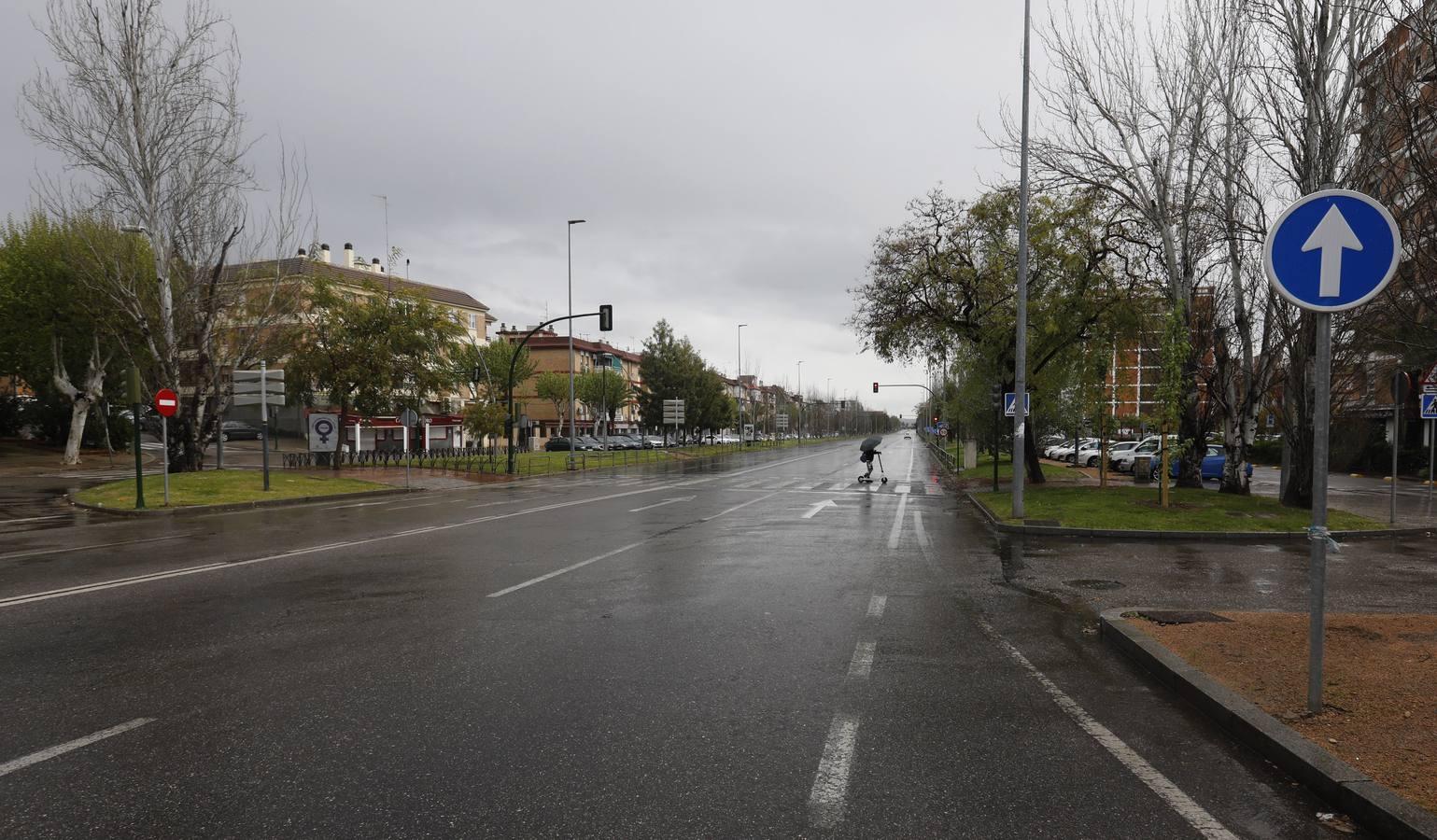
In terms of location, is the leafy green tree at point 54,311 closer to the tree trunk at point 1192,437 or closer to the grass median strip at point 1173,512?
the grass median strip at point 1173,512

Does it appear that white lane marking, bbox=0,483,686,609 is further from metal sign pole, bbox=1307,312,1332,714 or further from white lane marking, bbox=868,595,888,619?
metal sign pole, bbox=1307,312,1332,714

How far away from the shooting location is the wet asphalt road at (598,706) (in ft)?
11.1

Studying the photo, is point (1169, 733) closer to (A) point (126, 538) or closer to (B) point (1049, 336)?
(A) point (126, 538)

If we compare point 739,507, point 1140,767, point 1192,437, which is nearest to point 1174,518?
point 1192,437

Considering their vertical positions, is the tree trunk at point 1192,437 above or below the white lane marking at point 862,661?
above

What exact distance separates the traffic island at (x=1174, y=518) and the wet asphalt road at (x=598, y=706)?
11.9 feet

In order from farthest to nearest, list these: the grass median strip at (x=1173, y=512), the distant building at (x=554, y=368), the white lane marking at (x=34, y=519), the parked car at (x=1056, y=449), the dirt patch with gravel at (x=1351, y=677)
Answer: the distant building at (x=554, y=368), the parked car at (x=1056, y=449), the white lane marking at (x=34, y=519), the grass median strip at (x=1173, y=512), the dirt patch with gravel at (x=1351, y=677)

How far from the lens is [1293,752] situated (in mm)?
3783

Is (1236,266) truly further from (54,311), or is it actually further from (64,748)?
(54,311)

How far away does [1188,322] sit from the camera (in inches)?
795

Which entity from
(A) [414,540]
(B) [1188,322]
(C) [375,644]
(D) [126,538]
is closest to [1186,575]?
(C) [375,644]

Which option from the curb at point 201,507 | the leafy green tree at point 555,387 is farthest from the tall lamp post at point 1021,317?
the leafy green tree at point 555,387

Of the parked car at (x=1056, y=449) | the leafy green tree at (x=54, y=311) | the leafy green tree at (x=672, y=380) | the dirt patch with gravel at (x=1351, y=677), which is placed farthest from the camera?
the leafy green tree at (x=672, y=380)

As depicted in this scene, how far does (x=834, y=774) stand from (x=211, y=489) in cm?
2264
